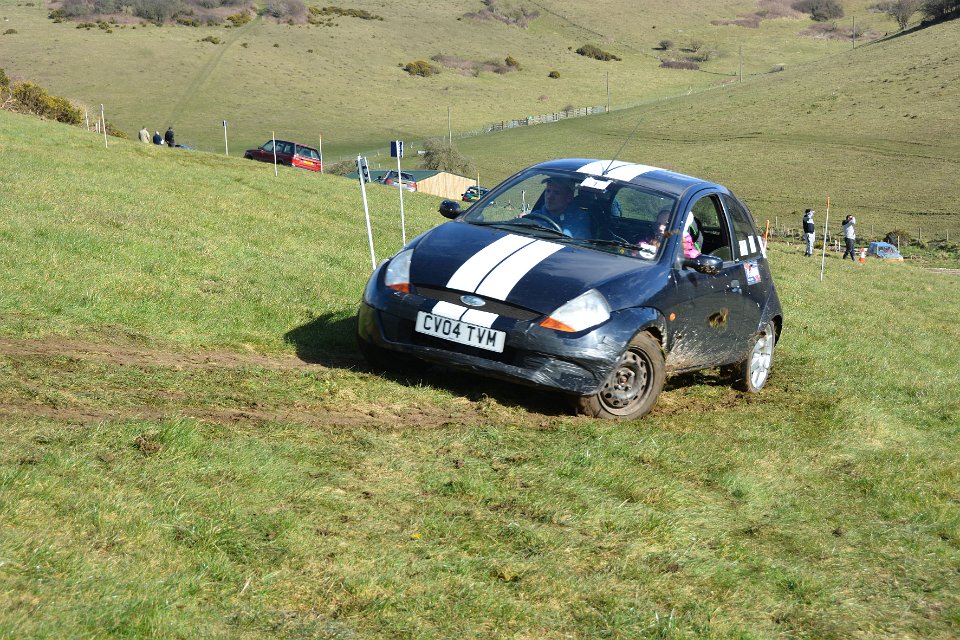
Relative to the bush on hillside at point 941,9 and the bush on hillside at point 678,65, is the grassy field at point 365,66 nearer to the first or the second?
the bush on hillside at point 678,65

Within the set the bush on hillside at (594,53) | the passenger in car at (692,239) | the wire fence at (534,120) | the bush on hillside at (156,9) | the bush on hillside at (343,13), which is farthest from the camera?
the bush on hillside at (594,53)

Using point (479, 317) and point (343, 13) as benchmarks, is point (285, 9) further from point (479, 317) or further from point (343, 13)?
point (479, 317)

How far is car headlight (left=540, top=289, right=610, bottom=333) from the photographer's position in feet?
21.0

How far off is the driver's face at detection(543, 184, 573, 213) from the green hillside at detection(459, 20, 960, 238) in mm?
44349

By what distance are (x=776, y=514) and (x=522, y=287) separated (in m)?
2.17

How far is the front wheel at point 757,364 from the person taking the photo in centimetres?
850

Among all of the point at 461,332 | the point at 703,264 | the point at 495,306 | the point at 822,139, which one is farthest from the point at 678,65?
the point at 461,332

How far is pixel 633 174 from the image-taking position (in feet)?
26.4

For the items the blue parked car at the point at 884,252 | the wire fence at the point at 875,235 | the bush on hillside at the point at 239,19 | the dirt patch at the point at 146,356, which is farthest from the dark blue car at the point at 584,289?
the bush on hillside at the point at 239,19

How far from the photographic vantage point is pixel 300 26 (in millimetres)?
124062

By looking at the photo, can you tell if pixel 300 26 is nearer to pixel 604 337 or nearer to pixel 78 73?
pixel 78 73

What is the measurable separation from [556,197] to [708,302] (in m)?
1.42

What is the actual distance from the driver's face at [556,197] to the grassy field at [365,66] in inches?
2651

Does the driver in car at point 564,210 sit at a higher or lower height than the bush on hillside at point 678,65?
lower
